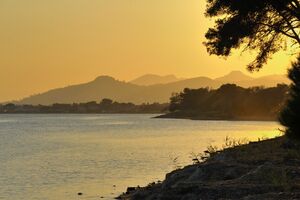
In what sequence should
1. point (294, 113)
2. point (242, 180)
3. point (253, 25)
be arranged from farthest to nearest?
point (253, 25) → point (294, 113) → point (242, 180)

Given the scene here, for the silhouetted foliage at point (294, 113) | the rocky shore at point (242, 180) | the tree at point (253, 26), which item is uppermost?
the tree at point (253, 26)

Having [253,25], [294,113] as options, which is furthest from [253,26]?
[294,113]

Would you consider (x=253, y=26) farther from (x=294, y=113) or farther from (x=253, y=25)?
(x=294, y=113)

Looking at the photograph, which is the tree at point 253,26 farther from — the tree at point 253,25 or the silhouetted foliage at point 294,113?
the silhouetted foliage at point 294,113

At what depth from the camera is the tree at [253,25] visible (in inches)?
1171

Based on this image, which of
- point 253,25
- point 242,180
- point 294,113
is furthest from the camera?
point 253,25

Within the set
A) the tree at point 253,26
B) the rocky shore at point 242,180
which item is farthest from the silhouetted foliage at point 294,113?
the tree at point 253,26

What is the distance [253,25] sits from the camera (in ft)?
101

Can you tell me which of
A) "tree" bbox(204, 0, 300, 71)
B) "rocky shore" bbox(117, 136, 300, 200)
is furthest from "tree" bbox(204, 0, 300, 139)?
"rocky shore" bbox(117, 136, 300, 200)

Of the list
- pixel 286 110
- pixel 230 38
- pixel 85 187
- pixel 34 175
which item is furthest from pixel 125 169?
pixel 286 110

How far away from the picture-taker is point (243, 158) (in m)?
23.8

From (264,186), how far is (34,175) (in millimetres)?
28257

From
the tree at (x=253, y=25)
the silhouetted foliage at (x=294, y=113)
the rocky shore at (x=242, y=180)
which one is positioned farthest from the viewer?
the tree at (x=253, y=25)

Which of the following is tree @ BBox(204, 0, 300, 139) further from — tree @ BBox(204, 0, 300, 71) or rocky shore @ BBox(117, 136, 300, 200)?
rocky shore @ BBox(117, 136, 300, 200)
